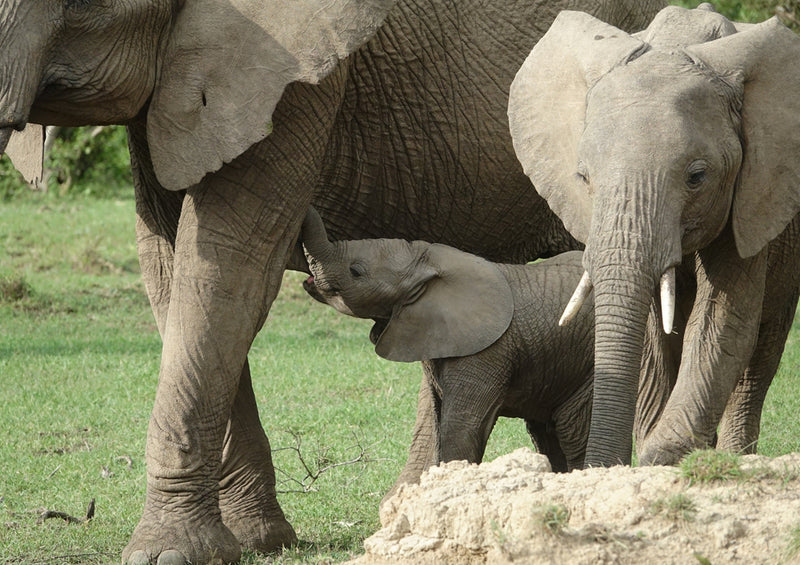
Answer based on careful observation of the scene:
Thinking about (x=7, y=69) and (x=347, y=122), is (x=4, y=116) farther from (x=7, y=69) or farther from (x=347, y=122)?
(x=347, y=122)

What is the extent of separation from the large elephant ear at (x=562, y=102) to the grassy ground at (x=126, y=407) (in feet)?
4.68

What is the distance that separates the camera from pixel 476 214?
6.18m

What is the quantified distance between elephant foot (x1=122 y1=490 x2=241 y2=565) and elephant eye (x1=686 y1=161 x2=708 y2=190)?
191 centimetres

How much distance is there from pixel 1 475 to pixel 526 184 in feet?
8.61

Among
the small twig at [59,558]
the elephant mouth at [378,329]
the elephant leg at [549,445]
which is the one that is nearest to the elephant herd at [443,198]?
the elephant mouth at [378,329]

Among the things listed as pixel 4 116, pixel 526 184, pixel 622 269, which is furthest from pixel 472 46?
pixel 4 116

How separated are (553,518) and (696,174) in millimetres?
1376

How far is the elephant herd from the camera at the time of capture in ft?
14.8

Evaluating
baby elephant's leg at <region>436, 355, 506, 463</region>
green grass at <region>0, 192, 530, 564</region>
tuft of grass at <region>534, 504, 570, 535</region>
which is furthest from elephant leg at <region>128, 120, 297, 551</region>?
tuft of grass at <region>534, 504, 570, 535</region>

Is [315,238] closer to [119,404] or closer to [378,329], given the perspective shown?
[378,329]

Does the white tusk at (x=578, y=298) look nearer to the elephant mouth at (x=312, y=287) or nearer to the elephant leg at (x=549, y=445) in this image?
the elephant mouth at (x=312, y=287)

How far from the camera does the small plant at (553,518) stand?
361cm

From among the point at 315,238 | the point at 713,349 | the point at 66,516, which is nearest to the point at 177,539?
the point at 66,516

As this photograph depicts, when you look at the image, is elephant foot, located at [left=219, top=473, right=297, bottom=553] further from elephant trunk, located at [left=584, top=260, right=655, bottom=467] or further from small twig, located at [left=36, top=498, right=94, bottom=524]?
elephant trunk, located at [left=584, top=260, right=655, bottom=467]
